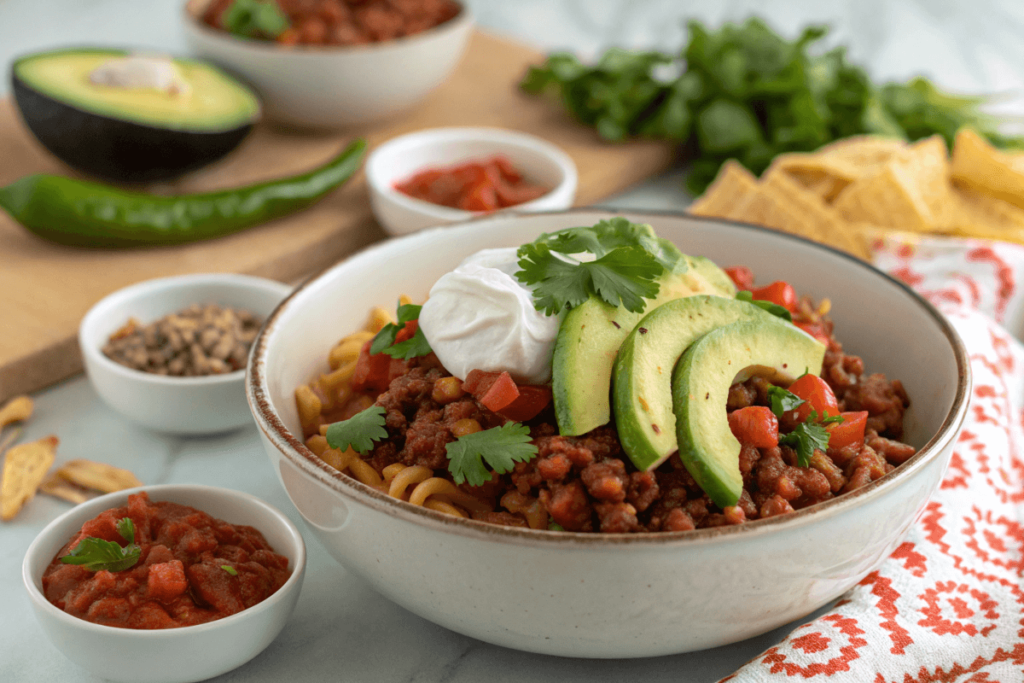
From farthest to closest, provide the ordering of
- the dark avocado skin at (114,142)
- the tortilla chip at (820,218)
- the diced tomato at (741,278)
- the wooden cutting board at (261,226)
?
the dark avocado skin at (114,142), the tortilla chip at (820,218), the wooden cutting board at (261,226), the diced tomato at (741,278)

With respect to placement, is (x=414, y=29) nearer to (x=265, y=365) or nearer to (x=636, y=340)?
(x=265, y=365)

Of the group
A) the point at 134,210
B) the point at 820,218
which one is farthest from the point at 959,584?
the point at 134,210

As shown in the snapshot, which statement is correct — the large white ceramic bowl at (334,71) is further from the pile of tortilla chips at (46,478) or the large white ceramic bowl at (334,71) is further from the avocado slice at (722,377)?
the avocado slice at (722,377)

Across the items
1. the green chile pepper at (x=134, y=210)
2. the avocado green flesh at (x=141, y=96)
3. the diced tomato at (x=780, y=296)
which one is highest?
the diced tomato at (x=780, y=296)

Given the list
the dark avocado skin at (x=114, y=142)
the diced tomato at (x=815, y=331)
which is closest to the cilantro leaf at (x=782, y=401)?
the diced tomato at (x=815, y=331)

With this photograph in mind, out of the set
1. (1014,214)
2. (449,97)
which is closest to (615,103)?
(449,97)

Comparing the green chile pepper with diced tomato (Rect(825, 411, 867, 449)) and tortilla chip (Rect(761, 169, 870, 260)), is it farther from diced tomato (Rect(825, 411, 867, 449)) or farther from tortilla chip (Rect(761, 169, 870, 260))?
diced tomato (Rect(825, 411, 867, 449))
